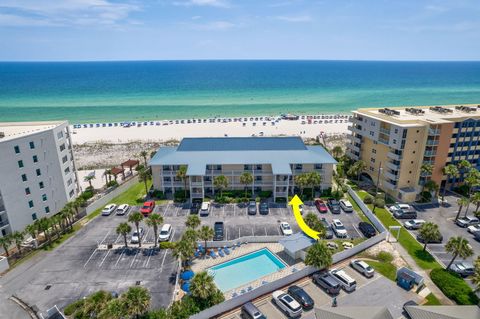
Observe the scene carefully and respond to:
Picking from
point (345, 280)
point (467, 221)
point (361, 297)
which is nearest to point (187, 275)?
point (345, 280)

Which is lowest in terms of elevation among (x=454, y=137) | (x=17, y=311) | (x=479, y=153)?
(x=17, y=311)

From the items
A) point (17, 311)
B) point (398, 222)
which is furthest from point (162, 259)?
point (398, 222)

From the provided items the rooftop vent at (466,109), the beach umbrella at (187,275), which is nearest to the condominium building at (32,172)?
the beach umbrella at (187,275)

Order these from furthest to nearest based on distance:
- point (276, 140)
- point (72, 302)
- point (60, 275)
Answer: point (276, 140) → point (60, 275) → point (72, 302)

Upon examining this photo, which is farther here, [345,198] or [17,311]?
[345,198]

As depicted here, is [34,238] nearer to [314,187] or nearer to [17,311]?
[17,311]

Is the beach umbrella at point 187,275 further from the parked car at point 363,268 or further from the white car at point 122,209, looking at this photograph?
the white car at point 122,209
